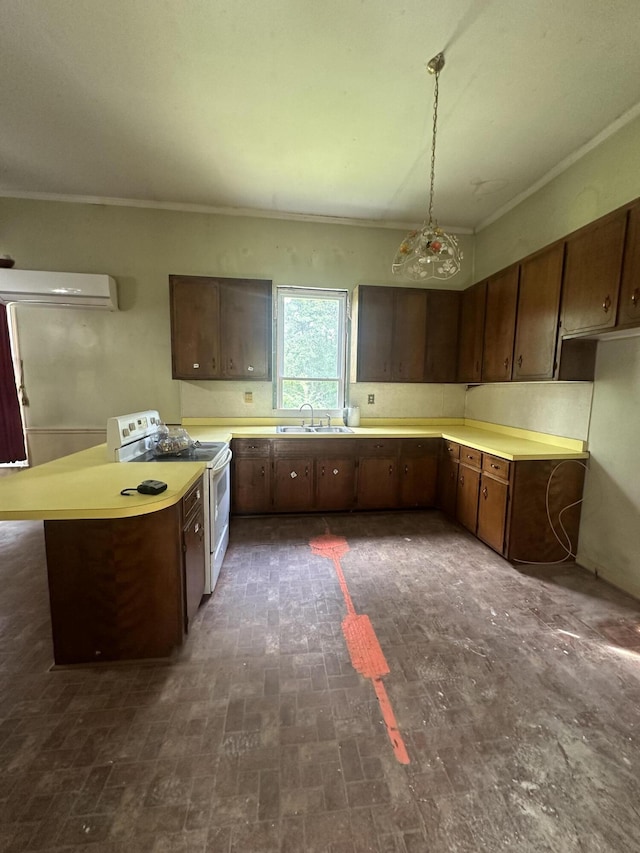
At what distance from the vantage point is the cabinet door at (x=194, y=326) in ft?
11.2

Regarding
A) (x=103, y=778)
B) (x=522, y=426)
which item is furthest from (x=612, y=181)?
(x=103, y=778)

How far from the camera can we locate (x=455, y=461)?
3.41 metres

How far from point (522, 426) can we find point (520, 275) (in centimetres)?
136

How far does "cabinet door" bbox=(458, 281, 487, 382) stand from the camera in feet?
11.4

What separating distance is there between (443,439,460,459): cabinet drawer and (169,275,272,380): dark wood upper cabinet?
6.65 feet

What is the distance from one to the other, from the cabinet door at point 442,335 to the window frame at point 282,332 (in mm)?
934

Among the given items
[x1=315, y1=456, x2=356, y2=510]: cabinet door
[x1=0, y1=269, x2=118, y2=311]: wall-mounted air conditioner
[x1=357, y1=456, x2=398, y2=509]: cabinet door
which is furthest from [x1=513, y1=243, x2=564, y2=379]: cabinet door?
[x1=0, y1=269, x2=118, y2=311]: wall-mounted air conditioner

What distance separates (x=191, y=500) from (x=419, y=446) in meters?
2.48

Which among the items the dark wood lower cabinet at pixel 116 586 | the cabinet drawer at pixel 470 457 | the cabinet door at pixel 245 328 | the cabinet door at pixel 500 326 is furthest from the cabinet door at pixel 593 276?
the dark wood lower cabinet at pixel 116 586

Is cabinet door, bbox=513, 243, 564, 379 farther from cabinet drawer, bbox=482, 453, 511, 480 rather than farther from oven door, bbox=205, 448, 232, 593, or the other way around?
oven door, bbox=205, 448, 232, 593

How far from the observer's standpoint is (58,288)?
3.32 metres

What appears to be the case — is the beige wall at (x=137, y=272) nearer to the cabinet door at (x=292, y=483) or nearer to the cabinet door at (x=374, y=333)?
the cabinet door at (x=374, y=333)

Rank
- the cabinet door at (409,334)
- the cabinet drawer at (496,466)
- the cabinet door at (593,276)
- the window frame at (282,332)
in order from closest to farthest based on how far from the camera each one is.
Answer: the cabinet door at (593,276)
the cabinet drawer at (496,466)
the cabinet door at (409,334)
the window frame at (282,332)

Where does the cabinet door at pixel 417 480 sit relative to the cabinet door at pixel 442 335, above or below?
below
